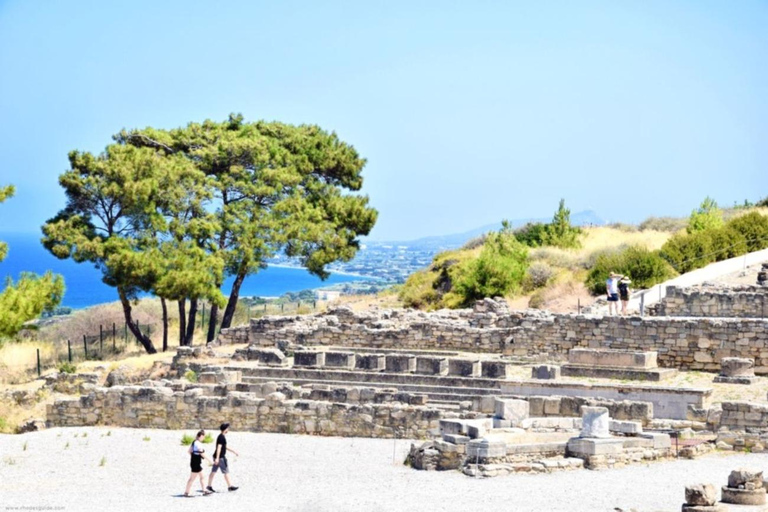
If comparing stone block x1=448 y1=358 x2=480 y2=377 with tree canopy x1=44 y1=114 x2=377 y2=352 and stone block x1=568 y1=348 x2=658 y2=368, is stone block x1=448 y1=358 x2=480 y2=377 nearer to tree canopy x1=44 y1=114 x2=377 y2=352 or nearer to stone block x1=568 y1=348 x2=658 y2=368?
stone block x1=568 y1=348 x2=658 y2=368

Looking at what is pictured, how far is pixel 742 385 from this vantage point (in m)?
24.9

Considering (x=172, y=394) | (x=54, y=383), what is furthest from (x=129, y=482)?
(x=54, y=383)

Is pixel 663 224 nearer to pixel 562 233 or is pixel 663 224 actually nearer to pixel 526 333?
pixel 562 233

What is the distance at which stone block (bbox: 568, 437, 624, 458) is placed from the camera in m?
20.2

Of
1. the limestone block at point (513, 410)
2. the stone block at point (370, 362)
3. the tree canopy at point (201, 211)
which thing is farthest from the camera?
the tree canopy at point (201, 211)

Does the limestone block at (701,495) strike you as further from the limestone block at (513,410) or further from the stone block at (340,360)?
the stone block at (340,360)

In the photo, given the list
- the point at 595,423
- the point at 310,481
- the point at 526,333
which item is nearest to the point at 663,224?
the point at 526,333

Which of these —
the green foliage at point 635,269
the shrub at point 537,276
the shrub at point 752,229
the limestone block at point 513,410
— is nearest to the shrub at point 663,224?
the shrub at point 752,229

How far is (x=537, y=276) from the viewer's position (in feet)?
139

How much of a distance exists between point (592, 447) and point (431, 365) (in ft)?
22.5

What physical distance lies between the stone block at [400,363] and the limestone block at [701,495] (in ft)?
35.7

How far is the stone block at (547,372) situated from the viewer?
2567cm

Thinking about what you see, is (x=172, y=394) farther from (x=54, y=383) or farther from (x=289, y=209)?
(x=289, y=209)

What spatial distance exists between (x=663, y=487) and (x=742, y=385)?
6.81m
